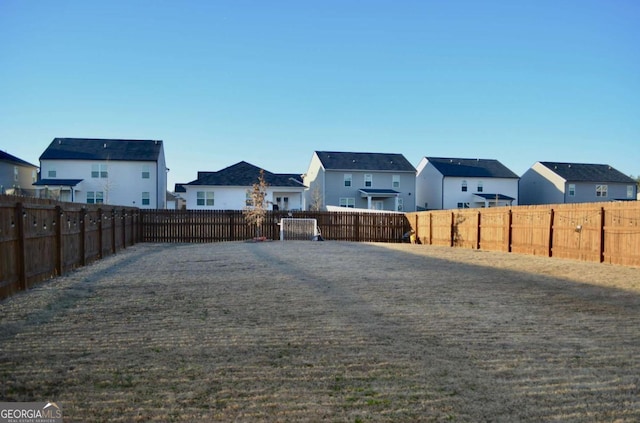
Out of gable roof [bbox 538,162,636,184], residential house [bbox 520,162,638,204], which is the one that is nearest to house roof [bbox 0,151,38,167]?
residential house [bbox 520,162,638,204]

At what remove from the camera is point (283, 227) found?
24969mm

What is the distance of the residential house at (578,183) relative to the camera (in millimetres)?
45969

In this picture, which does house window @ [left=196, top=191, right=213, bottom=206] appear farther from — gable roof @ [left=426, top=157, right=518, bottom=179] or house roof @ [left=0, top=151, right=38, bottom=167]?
gable roof @ [left=426, top=157, right=518, bottom=179]

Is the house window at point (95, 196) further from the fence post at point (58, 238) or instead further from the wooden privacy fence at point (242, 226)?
the fence post at point (58, 238)

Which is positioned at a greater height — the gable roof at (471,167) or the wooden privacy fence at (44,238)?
the gable roof at (471,167)

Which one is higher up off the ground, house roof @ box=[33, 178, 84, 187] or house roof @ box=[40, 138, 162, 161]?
house roof @ box=[40, 138, 162, 161]

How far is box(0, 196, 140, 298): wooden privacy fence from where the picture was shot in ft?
25.8

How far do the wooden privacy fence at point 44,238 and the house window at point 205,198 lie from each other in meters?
20.2

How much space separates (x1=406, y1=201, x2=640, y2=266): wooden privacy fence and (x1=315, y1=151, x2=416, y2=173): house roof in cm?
2123

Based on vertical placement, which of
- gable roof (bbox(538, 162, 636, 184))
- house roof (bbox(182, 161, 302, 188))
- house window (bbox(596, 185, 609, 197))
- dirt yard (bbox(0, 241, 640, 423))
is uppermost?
gable roof (bbox(538, 162, 636, 184))

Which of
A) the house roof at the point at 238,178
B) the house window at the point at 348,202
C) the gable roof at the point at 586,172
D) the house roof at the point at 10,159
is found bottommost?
the house window at the point at 348,202

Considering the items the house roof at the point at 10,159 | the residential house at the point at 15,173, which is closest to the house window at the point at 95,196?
the residential house at the point at 15,173

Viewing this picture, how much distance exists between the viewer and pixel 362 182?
44.2 meters

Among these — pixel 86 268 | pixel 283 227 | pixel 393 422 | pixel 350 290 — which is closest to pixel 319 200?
pixel 283 227
